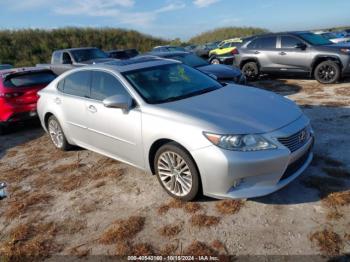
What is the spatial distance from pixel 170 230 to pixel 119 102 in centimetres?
163

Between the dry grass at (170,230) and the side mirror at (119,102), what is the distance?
1.53 m

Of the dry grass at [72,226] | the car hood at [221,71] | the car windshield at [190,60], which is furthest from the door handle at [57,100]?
the car windshield at [190,60]

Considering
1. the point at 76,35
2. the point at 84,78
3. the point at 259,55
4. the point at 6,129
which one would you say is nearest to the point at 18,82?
the point at 6,129

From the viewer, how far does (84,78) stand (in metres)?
5.26

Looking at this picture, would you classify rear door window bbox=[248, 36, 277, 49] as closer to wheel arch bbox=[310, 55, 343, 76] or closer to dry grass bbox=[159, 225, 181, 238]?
wheel arch bbox=[310, 55, 343, 76]

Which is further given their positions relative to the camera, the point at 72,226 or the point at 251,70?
the point at 251,70

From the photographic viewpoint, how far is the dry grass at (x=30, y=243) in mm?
3385

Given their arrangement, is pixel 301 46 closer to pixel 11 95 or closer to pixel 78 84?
pixel 78 84

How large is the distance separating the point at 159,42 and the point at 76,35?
9.55 m

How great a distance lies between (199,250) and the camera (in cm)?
316

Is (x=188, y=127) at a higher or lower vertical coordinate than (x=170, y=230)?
higher

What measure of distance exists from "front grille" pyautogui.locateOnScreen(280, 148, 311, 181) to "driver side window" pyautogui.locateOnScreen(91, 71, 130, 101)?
7.04 ft

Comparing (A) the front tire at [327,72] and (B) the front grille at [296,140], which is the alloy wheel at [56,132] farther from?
(A) the front tire at [327,72]

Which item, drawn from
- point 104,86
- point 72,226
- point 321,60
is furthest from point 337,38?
point 72,226
